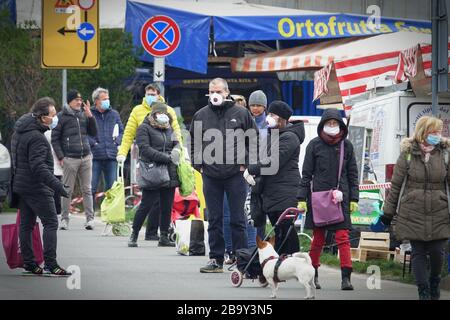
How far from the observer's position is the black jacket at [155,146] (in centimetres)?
1766

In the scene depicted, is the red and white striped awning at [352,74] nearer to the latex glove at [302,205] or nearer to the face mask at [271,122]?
the face mask at [271,122]

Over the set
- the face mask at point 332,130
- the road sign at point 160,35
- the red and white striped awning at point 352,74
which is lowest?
the face mask at point 332,130

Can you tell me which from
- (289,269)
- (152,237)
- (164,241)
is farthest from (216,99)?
(152,237)

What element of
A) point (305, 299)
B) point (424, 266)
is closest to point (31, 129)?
point (305, 299)

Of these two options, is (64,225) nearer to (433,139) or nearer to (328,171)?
(328,171)

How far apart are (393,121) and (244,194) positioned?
3.04 metres

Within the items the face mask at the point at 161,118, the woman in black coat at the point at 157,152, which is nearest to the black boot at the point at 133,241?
the woman in black coat at the point at 157,152

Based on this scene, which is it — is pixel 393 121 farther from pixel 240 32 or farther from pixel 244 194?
pixel 240 32

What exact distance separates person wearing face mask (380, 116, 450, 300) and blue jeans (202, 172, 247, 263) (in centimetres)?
292

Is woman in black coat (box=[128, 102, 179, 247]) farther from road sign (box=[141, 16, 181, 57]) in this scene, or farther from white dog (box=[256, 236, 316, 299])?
white dog (box=[256, 236, 316, 299])

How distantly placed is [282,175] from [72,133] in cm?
750

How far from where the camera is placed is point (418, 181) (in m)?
11.5

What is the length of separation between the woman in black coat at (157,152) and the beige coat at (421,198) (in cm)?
645

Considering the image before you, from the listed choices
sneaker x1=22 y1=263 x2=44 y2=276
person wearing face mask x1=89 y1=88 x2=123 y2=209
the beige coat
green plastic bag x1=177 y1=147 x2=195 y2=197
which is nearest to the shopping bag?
green plastic bag x1=177 y1=147 x2=195 y2=197
